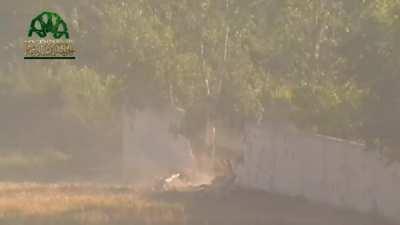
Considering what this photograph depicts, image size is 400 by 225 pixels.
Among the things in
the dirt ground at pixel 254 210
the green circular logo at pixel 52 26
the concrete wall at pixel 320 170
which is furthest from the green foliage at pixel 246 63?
the dirt ground at pixel 254 210

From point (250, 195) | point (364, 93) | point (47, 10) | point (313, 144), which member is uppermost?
point (47, 10)

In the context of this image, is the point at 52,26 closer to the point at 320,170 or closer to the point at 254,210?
the point at 254,210

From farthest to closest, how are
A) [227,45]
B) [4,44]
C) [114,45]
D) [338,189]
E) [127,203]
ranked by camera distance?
[4,44] → [114,45] → [227,45] → [127,203] → [338,189]

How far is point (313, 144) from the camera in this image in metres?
21.8

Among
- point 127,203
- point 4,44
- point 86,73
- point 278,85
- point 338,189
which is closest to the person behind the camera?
point 338,189

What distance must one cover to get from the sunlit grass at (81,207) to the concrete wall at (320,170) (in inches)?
129

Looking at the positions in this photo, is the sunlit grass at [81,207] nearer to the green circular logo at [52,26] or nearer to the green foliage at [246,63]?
the green foliage at [246,63]

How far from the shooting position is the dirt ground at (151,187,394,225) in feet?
62.8

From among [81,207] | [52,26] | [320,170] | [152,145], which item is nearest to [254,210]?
[320,170]

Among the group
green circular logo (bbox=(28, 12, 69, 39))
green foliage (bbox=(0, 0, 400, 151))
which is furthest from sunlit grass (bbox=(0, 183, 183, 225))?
green circular logo (bbox=(28, 12, 69, 39))

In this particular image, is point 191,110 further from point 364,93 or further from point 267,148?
point 364,93

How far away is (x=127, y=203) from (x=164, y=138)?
907cm

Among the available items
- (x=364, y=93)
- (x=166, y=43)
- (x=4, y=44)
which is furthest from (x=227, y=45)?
(x=4, y=44)

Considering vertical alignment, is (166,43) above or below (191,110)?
above
